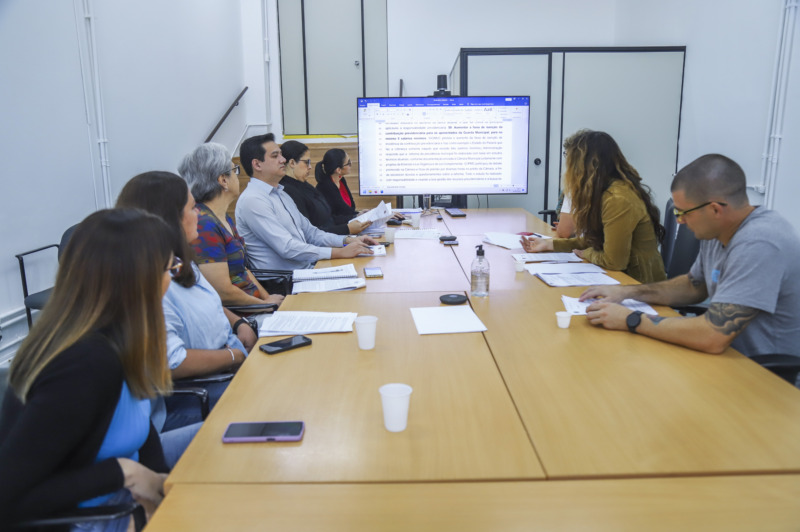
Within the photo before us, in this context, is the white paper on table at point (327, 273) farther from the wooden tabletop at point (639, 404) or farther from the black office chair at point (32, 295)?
the black office chair at point (32, 295)

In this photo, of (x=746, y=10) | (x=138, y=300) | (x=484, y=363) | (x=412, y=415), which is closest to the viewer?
(x=138, y=300)

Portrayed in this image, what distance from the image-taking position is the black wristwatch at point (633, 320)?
5.93 feet

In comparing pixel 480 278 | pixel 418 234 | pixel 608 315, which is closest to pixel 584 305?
pixel 608 315

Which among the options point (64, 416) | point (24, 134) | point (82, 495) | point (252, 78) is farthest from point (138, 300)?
point (252, 78)

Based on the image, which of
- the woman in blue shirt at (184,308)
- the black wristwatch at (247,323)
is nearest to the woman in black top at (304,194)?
the black wristwatch at (247,323)

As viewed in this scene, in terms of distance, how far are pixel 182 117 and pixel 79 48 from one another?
161cm

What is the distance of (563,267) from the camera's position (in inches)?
107

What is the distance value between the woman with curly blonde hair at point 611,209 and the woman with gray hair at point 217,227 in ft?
5.04

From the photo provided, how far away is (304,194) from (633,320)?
2.63 meters

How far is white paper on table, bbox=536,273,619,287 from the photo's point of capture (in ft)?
7.93

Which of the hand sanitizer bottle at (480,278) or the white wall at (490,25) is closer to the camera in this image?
the hand sanitizer bottle at (480,278)

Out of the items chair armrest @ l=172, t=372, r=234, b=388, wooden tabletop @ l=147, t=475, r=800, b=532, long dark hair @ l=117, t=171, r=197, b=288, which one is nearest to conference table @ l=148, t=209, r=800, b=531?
wooden tabletop @ l=147, t=475, r=800, b=532

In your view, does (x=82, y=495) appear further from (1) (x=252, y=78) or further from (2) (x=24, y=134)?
(1) (x=252, y=78)

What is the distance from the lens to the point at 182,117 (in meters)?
5.14
